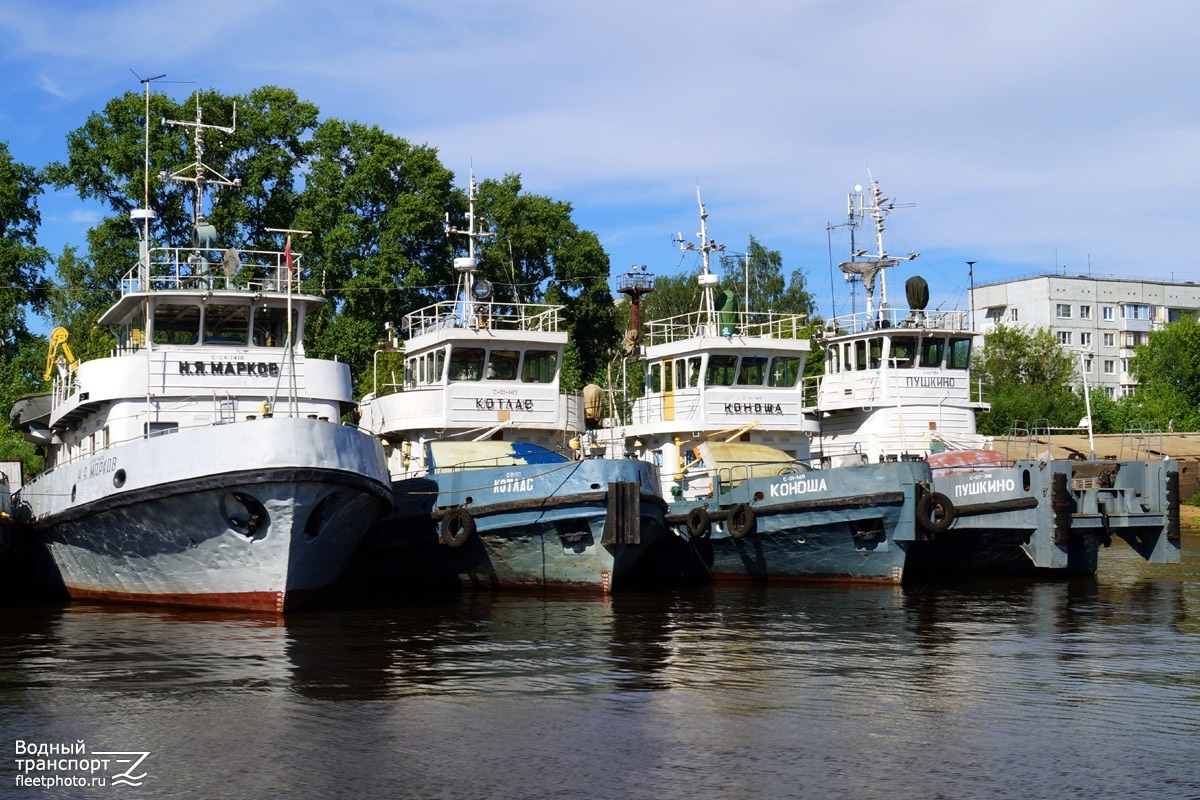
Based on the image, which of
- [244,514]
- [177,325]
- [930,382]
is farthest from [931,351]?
[244,514]

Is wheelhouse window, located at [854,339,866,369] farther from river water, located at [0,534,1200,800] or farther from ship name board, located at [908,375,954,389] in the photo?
river water, located at [0,534,1200,800]

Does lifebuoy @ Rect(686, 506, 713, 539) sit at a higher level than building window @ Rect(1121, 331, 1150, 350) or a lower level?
lower

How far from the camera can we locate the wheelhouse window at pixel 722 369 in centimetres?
2948

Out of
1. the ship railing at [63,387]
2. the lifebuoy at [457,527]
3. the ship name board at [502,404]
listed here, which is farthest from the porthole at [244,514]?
the ship name board at [502,404]

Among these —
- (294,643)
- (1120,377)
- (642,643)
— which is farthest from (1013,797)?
(1120,377)

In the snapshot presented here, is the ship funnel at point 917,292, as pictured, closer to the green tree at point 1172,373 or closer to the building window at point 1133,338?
the green tree at point 1172,373

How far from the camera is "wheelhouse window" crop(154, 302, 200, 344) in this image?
75.0 feet

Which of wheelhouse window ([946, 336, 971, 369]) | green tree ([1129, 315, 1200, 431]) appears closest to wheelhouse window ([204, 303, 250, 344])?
wheelhouse window ([946, 336, 971, 369])

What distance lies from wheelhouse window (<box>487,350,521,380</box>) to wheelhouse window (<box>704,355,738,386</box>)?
443 cm

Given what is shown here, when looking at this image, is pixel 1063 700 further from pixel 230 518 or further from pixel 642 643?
pixel 230 518

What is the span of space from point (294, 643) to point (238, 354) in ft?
23.2

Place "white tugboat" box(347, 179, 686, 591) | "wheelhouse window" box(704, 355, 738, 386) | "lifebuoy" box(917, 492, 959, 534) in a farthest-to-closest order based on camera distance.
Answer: "wheelhouse window" box(704, 355, 738, 386), "lifebuoy" box(917, 492, 959, 534), "white tugboat" box(347, 179, 686, 591)

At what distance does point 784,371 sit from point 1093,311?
60.6 metres

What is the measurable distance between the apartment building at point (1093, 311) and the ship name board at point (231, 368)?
65692mm
